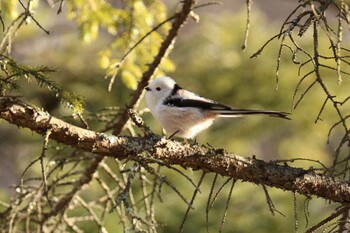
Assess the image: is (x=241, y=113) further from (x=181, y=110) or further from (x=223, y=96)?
(x=223, y=96)

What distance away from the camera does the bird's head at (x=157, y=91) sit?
13.4 ft

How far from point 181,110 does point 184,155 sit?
3.71ft

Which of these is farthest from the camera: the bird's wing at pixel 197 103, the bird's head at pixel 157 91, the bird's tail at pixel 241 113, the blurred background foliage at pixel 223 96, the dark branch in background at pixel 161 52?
the blurred background foliage at pixel 223 96

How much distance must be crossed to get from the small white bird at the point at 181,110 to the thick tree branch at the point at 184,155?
892mm

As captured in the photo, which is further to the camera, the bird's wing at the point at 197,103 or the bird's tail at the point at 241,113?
the bird's wing at the point at 197,103

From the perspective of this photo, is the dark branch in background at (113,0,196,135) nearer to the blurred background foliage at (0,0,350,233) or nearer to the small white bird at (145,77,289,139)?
the small white bird at (145,77,289,139)

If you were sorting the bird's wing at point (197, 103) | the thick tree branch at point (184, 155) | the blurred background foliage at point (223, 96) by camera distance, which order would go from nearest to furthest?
1. the thick tree branch at point (184, 155)
2. the bird's wing at point (197, 103)
3. the blurred background foliage at point (223, 96)

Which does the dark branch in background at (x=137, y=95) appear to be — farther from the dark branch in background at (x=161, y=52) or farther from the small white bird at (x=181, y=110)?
the small white bird at (x=181, y=110)

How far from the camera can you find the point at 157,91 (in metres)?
4.09

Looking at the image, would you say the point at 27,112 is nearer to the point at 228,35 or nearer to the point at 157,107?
the point at 157,107

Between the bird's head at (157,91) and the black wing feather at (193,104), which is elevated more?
the bird's head at (157,91)

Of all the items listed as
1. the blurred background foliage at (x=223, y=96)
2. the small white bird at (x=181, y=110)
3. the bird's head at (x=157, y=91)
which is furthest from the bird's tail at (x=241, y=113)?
the blurred background foliage at (x=223, y=96)

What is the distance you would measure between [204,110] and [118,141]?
1253 mm

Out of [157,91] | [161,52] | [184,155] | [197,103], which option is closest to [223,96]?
[157,91]
